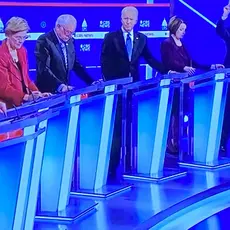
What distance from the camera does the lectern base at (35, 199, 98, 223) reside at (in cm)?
475

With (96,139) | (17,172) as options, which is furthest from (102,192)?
(17,172)

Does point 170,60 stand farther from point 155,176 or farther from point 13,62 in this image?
point 13,62

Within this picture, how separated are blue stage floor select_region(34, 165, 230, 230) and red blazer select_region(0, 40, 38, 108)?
31.7 inches

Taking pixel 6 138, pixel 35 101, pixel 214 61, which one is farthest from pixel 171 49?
pixel 6 138

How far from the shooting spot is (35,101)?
4.32 m

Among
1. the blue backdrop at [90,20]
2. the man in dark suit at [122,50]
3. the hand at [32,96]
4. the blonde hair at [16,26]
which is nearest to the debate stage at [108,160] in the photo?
the hand at [32,96]

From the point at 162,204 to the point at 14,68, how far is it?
1.35 metres

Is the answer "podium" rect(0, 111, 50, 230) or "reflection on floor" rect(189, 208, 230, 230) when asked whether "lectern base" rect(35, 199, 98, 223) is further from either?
"podium" rect(0, 111, 50, 230)

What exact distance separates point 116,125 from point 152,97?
1.12ft

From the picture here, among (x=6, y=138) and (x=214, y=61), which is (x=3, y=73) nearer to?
(x=6, y=138)

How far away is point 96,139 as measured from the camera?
5.31m

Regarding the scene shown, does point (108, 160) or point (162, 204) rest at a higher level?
point (108, 160)

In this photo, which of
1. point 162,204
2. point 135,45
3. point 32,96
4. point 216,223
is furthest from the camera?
point 135,45

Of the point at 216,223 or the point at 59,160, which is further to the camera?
the point at 216,223
